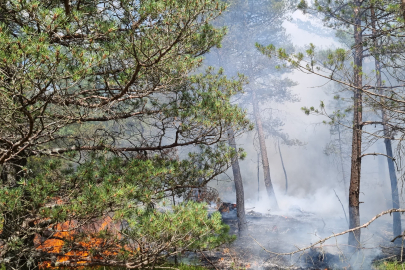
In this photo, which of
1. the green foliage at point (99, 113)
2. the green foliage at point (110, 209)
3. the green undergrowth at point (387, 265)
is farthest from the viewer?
the green undergrowth at point (387, 265)

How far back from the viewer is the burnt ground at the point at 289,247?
8758 mm

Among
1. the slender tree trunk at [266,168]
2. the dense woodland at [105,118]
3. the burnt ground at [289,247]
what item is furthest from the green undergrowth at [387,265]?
the slender tree trunk at [266,168]

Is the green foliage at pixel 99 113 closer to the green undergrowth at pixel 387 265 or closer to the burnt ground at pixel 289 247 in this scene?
the burnt ground at pixel 289 247

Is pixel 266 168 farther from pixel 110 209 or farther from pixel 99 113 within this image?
pixel 110 209

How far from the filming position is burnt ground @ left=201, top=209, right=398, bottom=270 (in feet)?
28.7

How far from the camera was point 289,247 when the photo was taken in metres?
11.2

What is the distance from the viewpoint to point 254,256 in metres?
10.0

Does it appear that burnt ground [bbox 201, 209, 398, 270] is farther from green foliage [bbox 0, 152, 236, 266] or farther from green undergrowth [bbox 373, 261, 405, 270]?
green foliage [bbox 0, 152, 236, 266]

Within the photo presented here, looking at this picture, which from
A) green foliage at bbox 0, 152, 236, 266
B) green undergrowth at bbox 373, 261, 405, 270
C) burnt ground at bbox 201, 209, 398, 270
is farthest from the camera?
burnt ground at bbox 201, 209, 398, 270

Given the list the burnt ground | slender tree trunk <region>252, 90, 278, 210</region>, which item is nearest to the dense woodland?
the burnt ground

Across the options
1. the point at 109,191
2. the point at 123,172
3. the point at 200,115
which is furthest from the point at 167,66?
the point at 109,191

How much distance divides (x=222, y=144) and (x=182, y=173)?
3.08 ft

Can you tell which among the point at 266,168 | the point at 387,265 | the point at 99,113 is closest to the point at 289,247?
the point at 387,265

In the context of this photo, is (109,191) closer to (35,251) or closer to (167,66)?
(35,251)
